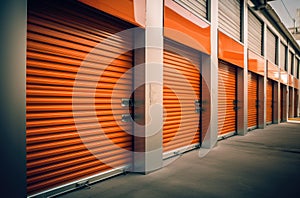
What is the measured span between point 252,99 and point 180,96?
7077 mm

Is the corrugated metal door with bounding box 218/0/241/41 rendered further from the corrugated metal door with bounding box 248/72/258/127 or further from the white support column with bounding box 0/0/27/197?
the white support column with bounding box 0/0/27/197

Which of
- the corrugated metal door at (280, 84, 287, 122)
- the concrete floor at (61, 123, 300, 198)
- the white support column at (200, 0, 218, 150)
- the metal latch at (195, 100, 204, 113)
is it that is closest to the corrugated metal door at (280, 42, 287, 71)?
the corrugated metal door at (280, 84, 287, 122)

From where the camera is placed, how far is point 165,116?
5.67 meters

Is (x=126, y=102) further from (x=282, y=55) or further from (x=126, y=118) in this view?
(x=282, y=55)

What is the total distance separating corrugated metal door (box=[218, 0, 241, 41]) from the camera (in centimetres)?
830

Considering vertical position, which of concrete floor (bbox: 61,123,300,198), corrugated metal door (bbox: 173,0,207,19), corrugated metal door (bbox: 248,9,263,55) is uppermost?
corrugated metal door (bbox: 248,9,263,55)

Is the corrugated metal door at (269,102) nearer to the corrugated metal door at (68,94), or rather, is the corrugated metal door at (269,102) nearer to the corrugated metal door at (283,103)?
the corrugated metal door at (283,103)

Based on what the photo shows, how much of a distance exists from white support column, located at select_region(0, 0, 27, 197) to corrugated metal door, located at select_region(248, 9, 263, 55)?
1073 centimetres

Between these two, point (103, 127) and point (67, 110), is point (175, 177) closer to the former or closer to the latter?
point (103, 127)

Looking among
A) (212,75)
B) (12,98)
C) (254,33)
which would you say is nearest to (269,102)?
(254,33)

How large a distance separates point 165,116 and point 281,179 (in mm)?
2725

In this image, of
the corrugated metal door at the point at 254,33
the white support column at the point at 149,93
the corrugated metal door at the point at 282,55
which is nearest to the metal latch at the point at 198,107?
the white support column at the point at 149,93

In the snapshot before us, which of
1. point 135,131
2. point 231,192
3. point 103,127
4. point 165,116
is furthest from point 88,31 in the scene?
point 231,192

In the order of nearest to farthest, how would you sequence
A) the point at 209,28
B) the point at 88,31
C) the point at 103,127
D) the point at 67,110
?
the point at 67,110, the point at 88,31, the point at 103,127, the point at 209,28
